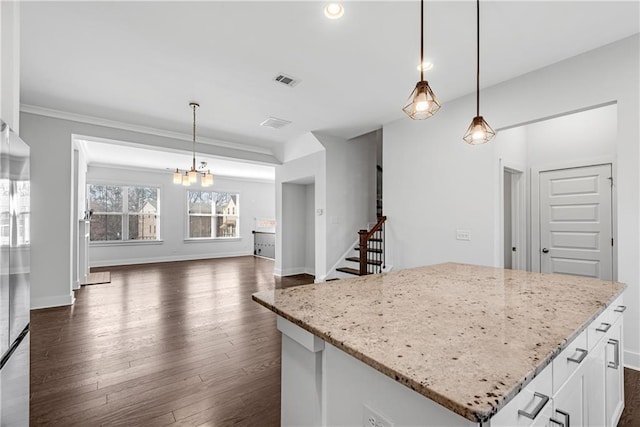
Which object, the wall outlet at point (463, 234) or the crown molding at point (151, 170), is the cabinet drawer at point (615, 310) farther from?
the crown molding at point (151, 170)

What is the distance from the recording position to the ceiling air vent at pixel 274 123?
15.3 feet

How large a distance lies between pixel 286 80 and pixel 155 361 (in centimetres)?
311

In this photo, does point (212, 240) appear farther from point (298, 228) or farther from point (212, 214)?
point (298, 228)

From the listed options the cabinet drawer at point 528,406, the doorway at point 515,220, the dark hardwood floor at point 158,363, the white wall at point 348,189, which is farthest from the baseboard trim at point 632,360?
the white wall at point 348,189

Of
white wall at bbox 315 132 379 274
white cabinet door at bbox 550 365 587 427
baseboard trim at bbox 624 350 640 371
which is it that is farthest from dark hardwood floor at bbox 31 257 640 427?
white wall at bbox 315 132 379 274

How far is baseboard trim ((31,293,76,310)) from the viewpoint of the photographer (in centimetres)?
406

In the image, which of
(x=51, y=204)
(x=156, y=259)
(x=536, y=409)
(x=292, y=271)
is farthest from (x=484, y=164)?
(x=156, y=259)

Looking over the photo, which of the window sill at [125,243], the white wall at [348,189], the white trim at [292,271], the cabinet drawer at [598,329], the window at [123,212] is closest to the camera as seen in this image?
the cabinet drawer at [598,329]

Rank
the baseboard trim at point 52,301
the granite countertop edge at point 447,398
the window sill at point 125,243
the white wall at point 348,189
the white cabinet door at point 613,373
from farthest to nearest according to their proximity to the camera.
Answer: the window sill at point 125,243 < the white wall at point 348,189 < the baseboard trim at point 52,301 < the white cabinet door at point 613,373 < the granite countertop edge at point 447,398

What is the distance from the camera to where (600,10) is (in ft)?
7.38

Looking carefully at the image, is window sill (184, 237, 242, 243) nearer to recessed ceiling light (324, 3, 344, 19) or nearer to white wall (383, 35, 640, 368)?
white wall (383, 35, 640, 368)

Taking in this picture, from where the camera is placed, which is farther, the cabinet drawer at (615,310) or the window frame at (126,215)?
the window frame at (126,215)

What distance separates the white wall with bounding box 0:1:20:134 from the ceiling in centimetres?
86

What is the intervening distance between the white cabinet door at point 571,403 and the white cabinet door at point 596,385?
0.08 metres
